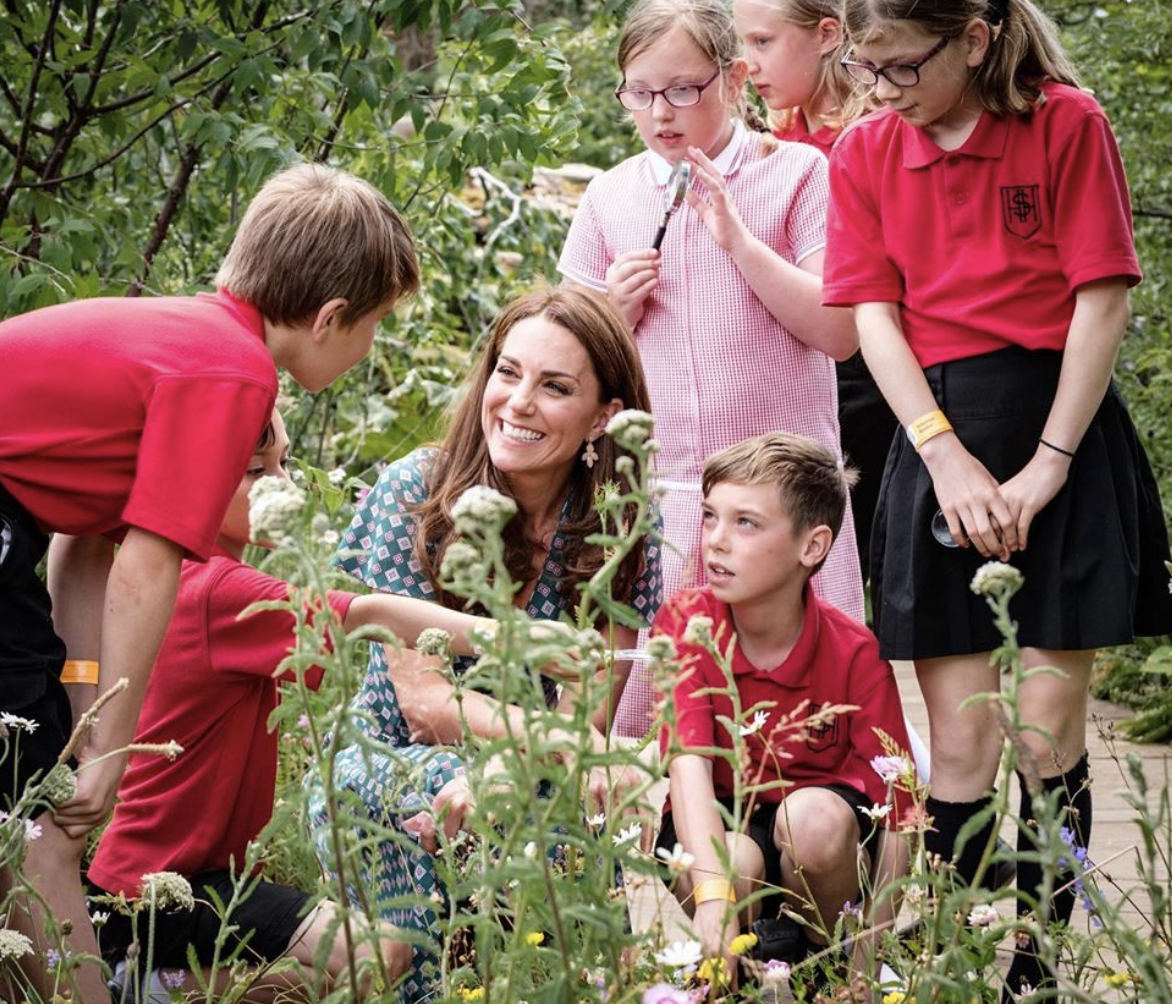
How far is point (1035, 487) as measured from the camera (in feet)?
9.02

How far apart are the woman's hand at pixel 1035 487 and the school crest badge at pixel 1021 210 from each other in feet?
1.21

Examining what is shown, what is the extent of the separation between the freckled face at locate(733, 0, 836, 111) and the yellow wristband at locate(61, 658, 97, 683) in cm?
182

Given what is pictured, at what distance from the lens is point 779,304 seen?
3334 mm

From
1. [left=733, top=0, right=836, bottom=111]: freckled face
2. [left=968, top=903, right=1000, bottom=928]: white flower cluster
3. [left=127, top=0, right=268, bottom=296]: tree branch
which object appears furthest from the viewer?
[left=127, top=0, right=268, bottom=296]: tree branch

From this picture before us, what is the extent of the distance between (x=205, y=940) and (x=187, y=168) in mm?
2026

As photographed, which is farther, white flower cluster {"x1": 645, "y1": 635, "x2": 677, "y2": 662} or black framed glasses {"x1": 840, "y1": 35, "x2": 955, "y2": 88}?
black framed glasses {"x1": 840, "y1": 35, "x2": 955, "y2": 88}

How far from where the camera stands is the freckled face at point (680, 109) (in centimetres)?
338

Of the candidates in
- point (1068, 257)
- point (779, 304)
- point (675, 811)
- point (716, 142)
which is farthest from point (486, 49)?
point (675, 811)

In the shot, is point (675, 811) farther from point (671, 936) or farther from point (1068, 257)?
point (1068, 257)

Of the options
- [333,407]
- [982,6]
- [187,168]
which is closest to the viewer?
[982,6]

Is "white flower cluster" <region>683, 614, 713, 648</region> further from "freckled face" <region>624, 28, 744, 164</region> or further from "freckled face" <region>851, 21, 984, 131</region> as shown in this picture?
"freckled face" <region>624, 28, 744, 164</region>

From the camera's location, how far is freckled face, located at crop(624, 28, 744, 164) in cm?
338

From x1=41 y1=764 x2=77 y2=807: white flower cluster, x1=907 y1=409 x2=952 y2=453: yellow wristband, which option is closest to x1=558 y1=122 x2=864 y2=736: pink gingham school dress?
x1=907 y1=409 x2=952 y2=453: yellow wristband

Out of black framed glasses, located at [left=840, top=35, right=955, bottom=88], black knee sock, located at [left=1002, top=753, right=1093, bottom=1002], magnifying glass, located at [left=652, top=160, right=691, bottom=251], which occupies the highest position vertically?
black framed glasses, located at [left=840, top=35, right=955, bottom=88]
